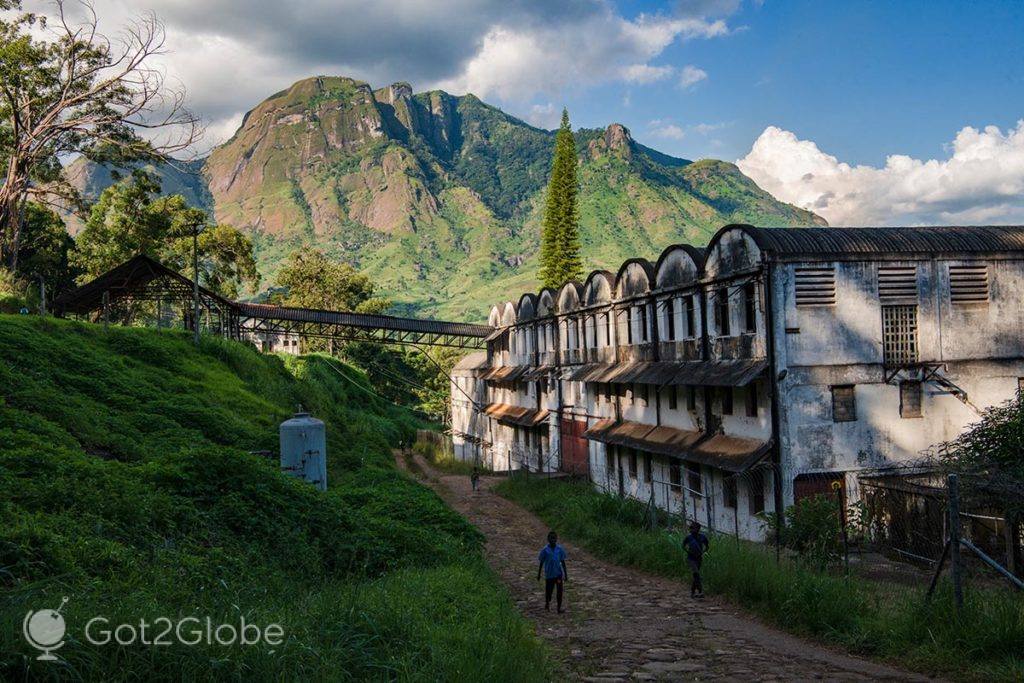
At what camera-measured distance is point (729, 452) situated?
20.5 m

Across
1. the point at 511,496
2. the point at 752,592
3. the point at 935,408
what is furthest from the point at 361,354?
the point at 752,592

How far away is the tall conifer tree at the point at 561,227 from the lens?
2090 inches

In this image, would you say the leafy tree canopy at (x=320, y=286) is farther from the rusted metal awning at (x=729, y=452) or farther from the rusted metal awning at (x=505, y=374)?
the rusted metal awning at (x=729, y=452)

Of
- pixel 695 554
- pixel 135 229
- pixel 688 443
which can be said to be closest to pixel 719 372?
pixel 688 443

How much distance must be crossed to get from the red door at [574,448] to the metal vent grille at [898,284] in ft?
48.0

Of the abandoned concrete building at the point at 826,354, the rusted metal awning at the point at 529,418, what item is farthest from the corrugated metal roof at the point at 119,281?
the abandoned concrete building at the point at 826,354

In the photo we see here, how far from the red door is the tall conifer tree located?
62.2ft

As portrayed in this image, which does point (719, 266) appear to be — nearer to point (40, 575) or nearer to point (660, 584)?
point (660, 584)

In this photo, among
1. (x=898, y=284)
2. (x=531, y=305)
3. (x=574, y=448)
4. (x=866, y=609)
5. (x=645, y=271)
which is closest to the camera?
(x=866, y=609)

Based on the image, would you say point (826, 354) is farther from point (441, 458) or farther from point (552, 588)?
point (441, 458)

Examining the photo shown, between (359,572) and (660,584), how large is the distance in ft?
20.6

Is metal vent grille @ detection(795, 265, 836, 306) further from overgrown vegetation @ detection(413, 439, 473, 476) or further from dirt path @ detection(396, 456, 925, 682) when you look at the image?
overgrown vegetation @ detection(413, 439, 473, 476)

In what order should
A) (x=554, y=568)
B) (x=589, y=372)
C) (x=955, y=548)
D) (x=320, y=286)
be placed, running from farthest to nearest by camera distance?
(x=320, y=286) < (x=589, y=372) < (x=554, y=568) < (x=955, y=548)

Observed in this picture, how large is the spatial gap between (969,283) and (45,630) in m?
22.5
